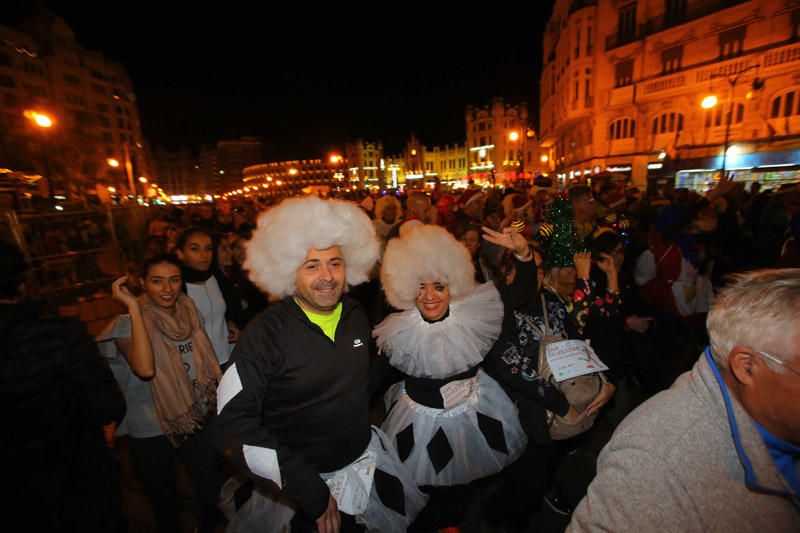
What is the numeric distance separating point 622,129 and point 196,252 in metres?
31.6

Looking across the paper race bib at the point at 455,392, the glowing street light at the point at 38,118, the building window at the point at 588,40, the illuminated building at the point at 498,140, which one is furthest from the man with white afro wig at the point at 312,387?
the illuminated building at the point at 498,140

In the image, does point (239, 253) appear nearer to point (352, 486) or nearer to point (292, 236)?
point (292, 236)

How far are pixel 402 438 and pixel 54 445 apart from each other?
1981mm

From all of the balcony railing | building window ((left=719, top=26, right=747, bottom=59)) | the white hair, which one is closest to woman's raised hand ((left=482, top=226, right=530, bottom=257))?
the white hair

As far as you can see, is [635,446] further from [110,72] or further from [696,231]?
[110,72]

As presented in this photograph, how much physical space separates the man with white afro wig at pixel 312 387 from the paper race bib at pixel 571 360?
129 centimetres

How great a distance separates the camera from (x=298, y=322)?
193 cm

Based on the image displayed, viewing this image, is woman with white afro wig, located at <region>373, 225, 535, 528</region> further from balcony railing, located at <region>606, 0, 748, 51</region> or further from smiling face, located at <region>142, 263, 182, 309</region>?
balcony railing, located at <region>606, 0, 748, 51</region>

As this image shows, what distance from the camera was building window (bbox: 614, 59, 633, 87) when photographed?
26344mm

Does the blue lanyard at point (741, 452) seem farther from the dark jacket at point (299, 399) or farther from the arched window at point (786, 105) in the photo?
the arched window at point (786, 105)

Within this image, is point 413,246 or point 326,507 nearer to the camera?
point 326,507

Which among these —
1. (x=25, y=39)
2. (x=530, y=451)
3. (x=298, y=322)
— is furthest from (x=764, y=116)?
(x=25, y=39)

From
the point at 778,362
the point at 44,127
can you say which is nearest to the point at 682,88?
the point at 778,362

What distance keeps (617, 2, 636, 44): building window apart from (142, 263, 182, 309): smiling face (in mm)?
34522
